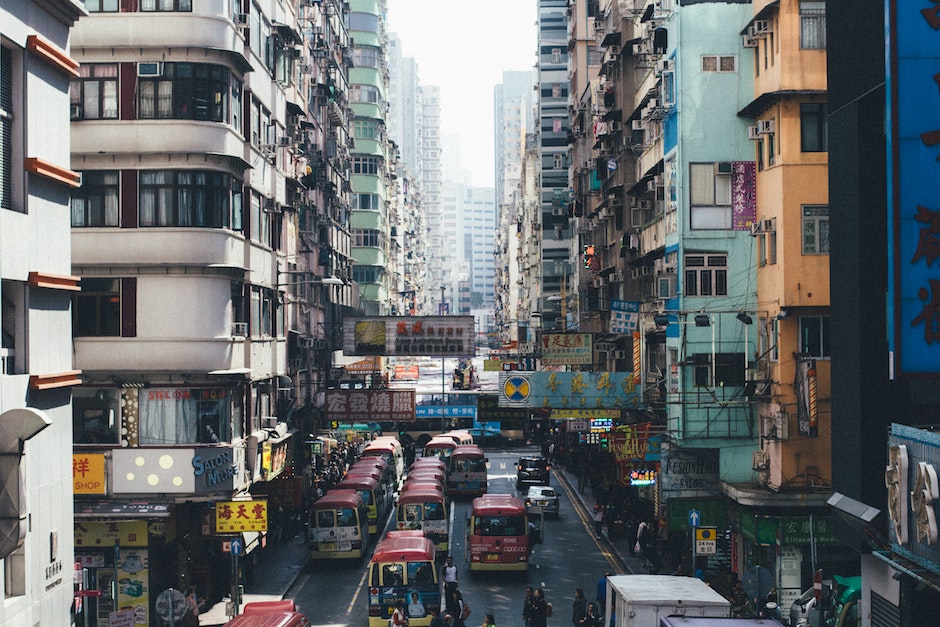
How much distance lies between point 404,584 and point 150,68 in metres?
15.5

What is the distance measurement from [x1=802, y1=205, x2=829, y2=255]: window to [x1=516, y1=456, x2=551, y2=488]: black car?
2751cm

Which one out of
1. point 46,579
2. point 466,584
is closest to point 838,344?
point 46,579

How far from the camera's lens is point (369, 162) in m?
88.8

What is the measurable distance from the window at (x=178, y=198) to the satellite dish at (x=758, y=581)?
1723 centimetres

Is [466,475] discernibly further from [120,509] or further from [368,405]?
[120,509]

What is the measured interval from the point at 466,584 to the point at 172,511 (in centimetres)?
981

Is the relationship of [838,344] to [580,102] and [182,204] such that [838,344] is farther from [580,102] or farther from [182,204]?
[580,102]

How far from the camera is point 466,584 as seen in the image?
37.8 meters

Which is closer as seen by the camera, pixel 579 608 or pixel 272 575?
pixel 579 608

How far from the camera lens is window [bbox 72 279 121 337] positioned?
3297 centimetres

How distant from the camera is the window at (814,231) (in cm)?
3331

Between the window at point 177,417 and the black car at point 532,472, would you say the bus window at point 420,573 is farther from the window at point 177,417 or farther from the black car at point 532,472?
the black car at point 532,472

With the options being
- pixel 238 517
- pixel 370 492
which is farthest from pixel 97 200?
pixel 370 492

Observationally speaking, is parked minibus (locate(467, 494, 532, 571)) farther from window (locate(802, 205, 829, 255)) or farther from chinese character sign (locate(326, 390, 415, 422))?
window (locate(802, 205, 829, 255))
